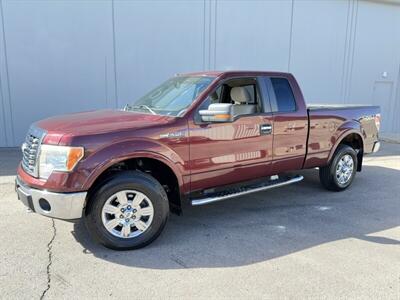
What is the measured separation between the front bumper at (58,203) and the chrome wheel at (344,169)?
4.25 meters

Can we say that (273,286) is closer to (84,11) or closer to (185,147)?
(185,147)

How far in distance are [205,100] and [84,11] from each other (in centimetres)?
663

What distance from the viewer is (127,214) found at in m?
3.86

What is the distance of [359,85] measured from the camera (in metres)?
14.3

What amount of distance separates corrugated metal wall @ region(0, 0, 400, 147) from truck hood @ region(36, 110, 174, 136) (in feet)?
18.5

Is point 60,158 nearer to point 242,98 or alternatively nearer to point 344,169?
point 242,98

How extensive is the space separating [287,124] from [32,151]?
333cm

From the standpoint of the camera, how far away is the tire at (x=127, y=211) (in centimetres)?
373

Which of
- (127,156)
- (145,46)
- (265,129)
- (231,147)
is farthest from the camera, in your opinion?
(145,46)

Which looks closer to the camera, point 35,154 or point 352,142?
point 35,154

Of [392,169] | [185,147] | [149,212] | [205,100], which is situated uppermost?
[205,100]

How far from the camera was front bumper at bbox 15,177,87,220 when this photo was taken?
3527mm

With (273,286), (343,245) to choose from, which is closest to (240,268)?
(273,286)

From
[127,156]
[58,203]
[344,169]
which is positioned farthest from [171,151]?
[344,169]
